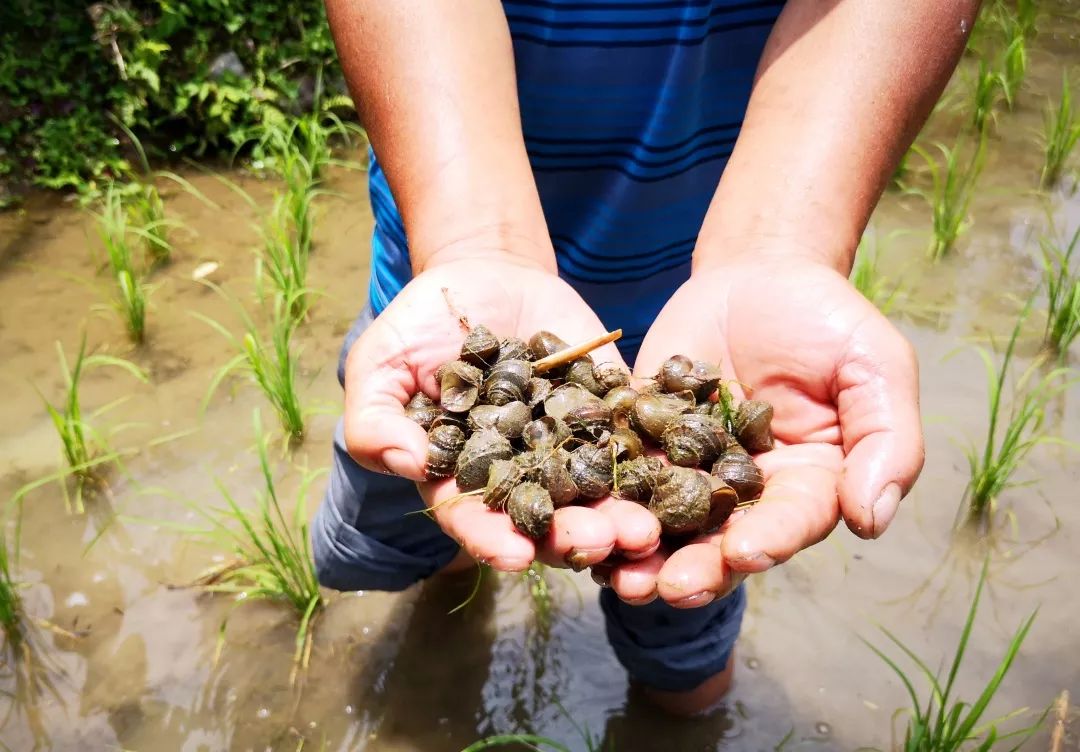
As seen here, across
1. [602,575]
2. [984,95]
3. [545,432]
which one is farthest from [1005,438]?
[984,95]

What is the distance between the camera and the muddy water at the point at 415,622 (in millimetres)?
2697

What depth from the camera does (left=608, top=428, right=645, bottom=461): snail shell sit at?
1.81 meters

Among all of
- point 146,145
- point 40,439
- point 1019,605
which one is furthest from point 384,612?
point 146,145

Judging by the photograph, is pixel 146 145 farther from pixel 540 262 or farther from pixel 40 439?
pixel 540 262

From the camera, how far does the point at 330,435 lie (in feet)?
11.6

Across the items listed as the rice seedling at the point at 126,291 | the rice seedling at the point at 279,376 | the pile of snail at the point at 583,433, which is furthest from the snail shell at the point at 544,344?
the rice seedling at the point at 126,291

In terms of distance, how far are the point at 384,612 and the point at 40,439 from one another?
155 cm

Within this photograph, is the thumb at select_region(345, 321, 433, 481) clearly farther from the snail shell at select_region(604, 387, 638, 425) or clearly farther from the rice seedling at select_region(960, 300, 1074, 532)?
the rice seedling at select_region(960, 300, 1074, 532)

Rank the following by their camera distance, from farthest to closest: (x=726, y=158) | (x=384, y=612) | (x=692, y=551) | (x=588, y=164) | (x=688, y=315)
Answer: (x=384, y=612)
(x=726, y=158)
(x=588, y=164)
(x=688, y=315)
(x=692, y=551)

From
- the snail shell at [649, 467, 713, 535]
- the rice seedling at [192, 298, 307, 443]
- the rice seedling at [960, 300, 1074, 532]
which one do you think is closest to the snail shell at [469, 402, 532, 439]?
the snail shell at [649, 467, 713, 535]

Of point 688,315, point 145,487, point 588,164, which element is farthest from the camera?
point 145,487

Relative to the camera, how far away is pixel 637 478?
1770mm

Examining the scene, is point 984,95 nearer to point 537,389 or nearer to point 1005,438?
point 1005,438

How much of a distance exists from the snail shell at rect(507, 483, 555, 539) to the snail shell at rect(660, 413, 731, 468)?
344 mm
